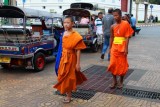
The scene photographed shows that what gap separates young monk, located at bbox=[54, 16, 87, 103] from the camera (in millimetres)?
5562

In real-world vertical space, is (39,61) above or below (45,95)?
above

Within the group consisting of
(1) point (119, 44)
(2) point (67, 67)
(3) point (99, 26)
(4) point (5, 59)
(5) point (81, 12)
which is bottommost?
(4) point (5, 59)

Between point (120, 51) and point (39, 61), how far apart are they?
3109 millimetres

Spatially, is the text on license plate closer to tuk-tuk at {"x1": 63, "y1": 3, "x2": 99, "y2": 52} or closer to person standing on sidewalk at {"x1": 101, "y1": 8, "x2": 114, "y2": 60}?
person standing on sidewalk at {"x1": 101, "y1": 8, "x2": 114, "y2": 60}

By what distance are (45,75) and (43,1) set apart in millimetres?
36266

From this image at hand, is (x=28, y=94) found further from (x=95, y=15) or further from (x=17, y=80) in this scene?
(x=95, y=15)

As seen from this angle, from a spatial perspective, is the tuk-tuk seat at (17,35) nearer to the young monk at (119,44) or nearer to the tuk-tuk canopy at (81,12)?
the young monk at (119,44)

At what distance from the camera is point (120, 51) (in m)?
6.64

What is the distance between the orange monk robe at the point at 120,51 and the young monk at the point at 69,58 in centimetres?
129

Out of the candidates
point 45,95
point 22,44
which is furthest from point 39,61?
point 45,95

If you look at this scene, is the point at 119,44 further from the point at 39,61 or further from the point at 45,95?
the point at 39,61

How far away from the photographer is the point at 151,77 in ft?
26.7

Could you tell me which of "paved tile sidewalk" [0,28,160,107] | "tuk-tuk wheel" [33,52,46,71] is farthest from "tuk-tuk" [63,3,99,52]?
"paved tile sidewalk" [0,28,160,107]

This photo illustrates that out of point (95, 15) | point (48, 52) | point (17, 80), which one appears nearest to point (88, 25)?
point (95, 15)
